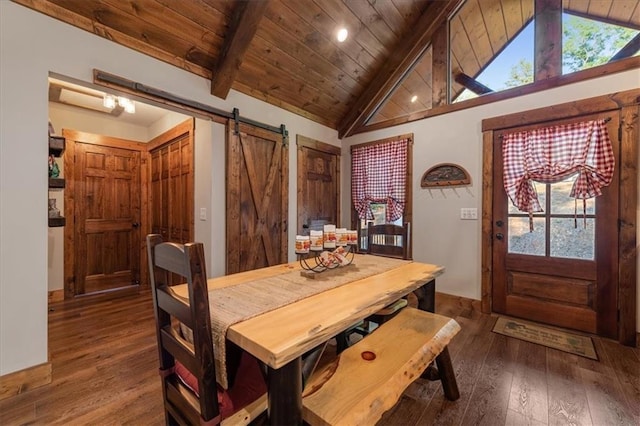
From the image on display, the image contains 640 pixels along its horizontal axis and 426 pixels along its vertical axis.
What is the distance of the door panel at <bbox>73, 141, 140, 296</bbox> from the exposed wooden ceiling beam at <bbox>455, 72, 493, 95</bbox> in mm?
4676

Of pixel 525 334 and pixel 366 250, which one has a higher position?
pixel 366 250

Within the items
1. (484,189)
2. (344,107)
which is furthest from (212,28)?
(484,189)

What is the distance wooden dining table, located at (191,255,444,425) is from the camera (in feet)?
2.72

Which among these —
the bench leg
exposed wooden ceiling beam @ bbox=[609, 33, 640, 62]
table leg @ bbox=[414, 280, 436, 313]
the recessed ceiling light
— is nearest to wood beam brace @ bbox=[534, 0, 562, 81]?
exposed wooden ceiling beam @ bbox=[609, 33, 640, 62]

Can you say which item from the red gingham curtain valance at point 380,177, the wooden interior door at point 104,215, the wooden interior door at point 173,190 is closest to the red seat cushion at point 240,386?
the wooden interior door at point 173,190

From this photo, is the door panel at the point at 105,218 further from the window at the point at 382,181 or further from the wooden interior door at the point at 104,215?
the window at the point at 382,181

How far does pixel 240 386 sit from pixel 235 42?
259 centimetres

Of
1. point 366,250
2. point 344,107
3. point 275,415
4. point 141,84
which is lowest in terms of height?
point 275,415

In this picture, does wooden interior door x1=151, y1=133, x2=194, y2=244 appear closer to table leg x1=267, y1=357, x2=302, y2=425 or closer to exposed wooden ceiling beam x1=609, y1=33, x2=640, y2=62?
table leg x1=267, y1=357, x2=302, y2=425

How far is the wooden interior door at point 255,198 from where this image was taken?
9.50ft

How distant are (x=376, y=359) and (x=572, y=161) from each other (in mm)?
2654

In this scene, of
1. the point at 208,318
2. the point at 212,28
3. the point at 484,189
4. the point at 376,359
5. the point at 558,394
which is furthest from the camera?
the point at 484,189

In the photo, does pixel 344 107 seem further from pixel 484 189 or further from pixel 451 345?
pixel 451 345

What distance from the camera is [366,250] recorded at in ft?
8.70
